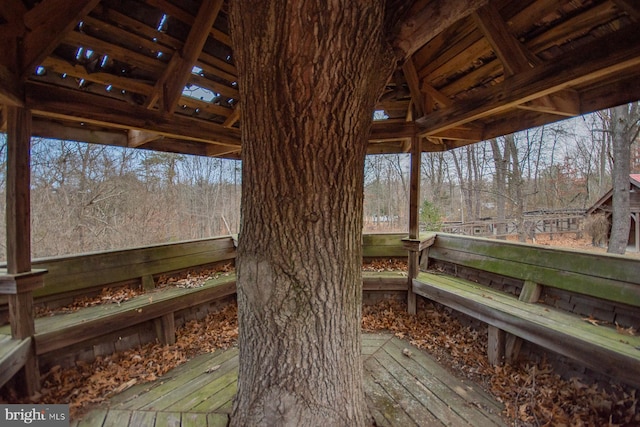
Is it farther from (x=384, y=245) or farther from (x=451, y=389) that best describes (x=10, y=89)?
(x=384, y=245)

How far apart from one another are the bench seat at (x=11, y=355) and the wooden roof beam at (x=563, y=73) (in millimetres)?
4242

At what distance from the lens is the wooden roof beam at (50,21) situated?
1921 millimetres

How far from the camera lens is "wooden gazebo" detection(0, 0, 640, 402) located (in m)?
1.87

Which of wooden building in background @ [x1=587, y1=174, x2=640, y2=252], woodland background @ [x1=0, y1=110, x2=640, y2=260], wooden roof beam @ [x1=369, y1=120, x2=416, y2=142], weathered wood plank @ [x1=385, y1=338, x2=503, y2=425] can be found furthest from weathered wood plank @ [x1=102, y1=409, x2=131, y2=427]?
wooden building in background @ [x1=587, y1=174, x2=640, y2=252]

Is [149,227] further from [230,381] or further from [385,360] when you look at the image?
[385,360]

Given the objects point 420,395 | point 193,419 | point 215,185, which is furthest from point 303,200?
point 215,185

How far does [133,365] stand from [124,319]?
18.2 inches

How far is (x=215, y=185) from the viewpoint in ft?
31.2

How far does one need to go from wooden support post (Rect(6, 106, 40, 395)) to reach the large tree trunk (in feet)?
6.20

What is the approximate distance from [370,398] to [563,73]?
111 inches

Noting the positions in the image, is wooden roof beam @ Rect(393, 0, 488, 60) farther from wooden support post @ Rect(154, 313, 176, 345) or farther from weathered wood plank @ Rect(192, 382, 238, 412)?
wooden support post @ Rect(154, 313, 176, 345)

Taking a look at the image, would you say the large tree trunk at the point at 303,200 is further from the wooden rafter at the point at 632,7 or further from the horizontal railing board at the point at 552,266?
the horizontal railing board at the point at 552,266

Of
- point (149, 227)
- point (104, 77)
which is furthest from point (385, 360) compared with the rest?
point (149, 227)

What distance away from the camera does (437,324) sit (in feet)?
11.1
